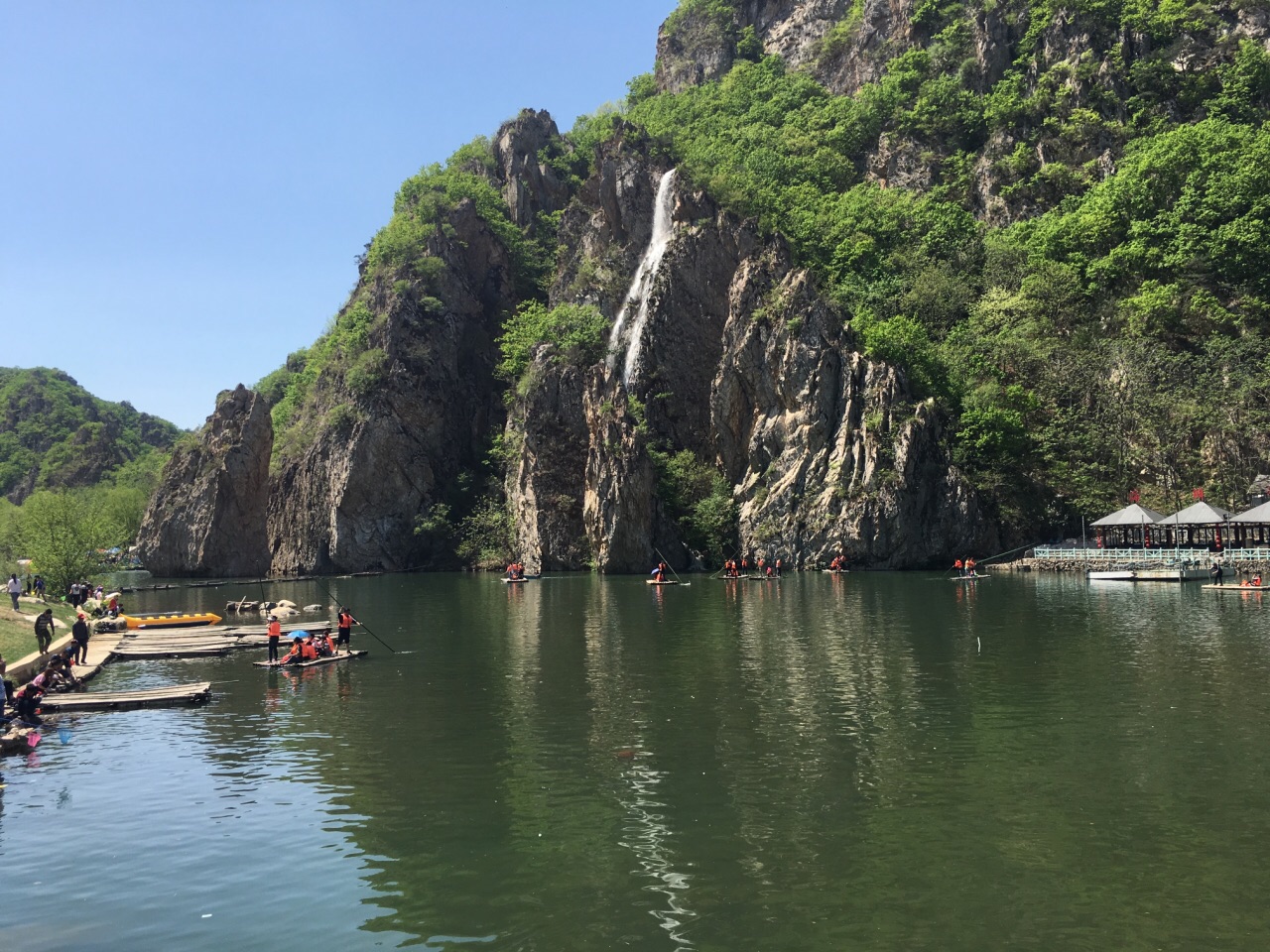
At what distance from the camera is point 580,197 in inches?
4801

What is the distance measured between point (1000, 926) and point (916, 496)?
75.2 m

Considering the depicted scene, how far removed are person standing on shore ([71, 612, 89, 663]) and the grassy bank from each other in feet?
5.49

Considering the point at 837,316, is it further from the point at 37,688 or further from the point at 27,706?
the point at 27,706

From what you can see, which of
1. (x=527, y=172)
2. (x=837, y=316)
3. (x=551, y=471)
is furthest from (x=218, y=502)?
(x=837, y=316)

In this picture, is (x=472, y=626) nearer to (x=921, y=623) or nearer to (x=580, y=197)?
(x=921, y=623)

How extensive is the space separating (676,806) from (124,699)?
70.9 ft

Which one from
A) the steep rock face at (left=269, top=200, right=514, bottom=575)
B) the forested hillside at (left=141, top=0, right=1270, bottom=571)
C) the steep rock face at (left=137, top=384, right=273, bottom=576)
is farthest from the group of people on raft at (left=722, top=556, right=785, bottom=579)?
the steep rock face at (left=137, top=384, right=273, bottom=576)

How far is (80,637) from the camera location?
131 feet

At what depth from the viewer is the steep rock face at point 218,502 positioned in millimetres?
115000

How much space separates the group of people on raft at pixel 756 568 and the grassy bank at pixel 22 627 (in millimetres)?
46771

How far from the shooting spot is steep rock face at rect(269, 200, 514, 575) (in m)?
111

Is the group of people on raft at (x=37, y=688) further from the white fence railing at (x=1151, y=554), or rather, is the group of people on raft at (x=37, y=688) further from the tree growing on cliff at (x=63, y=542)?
the white fence railing at (x=1151, y=554)

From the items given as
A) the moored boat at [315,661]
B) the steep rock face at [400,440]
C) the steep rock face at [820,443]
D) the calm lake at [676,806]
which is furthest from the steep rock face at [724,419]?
the moored boat at [315,661]

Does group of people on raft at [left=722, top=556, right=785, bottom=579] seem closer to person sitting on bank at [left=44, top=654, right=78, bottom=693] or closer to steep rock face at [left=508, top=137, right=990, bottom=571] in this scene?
steep rock face at [left=508, top=137, right=990, bottom=571]
